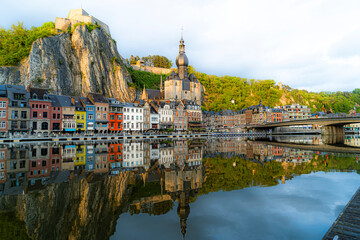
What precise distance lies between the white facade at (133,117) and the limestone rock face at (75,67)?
11444 mm

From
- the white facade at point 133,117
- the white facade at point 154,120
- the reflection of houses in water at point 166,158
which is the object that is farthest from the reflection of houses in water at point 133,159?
the white facade at point 154,120

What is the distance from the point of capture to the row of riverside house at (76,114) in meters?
46.2

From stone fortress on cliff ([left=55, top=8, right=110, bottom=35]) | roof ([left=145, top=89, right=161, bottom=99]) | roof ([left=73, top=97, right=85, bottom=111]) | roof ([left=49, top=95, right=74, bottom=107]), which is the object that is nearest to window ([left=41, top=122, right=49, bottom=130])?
roof ([left=49, top=95, right=74, bottom=107])

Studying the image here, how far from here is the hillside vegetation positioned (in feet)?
206

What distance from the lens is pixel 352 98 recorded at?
497ft

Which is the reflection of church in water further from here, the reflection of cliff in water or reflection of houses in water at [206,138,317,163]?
reflection of houses in water at [206,138,317,163]

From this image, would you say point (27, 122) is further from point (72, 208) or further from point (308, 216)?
point (308, 216)

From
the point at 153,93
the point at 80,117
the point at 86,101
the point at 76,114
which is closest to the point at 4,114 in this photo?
the point at 76,114

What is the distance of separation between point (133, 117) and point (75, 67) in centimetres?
2203

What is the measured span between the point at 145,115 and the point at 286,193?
59.0 meters

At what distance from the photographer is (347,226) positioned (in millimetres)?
6977

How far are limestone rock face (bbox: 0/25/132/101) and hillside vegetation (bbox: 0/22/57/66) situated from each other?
7.95ft

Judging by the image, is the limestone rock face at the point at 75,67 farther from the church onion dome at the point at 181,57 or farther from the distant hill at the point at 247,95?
the church onion dome at the point at 181,57

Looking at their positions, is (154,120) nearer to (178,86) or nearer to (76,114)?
(76,114)
